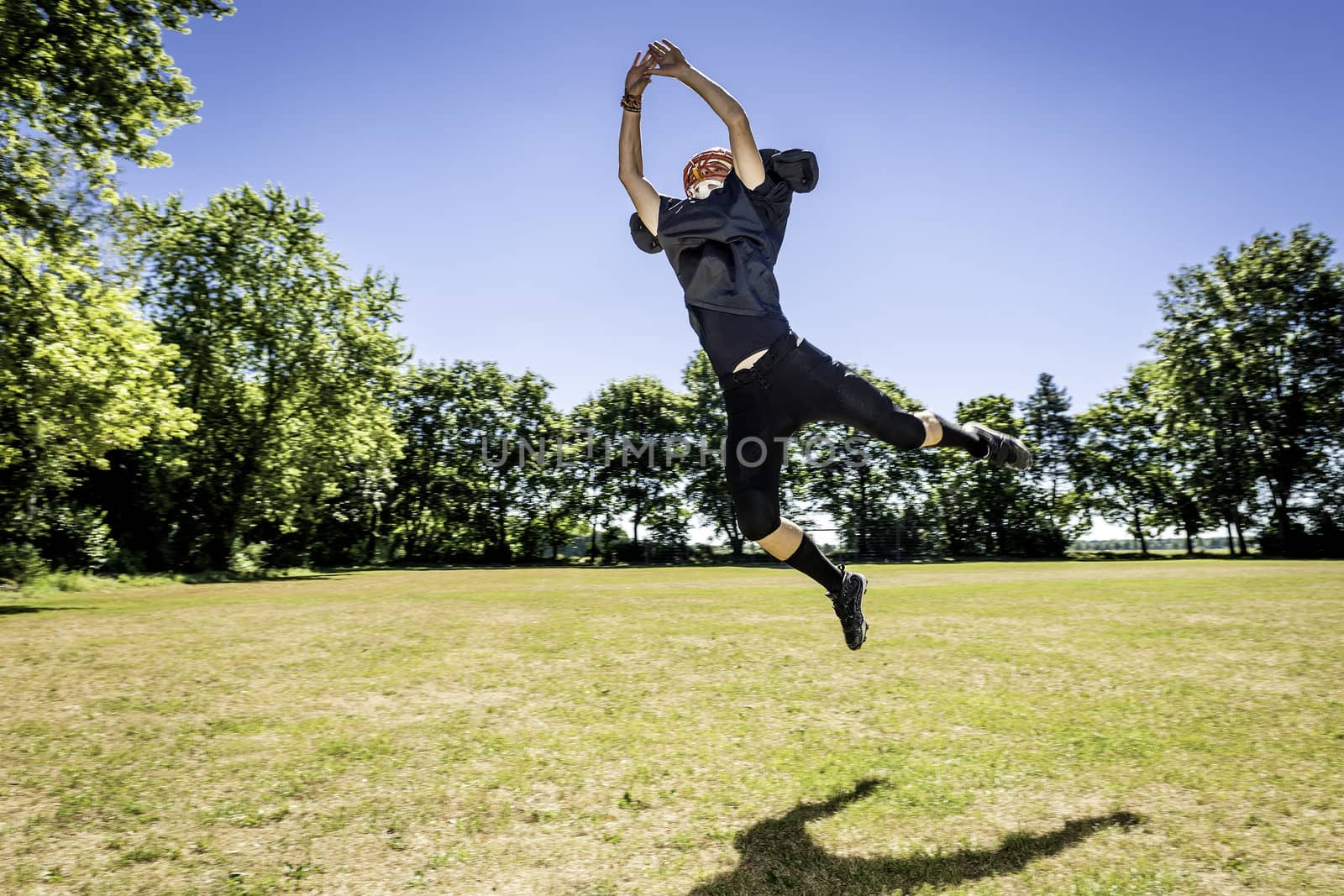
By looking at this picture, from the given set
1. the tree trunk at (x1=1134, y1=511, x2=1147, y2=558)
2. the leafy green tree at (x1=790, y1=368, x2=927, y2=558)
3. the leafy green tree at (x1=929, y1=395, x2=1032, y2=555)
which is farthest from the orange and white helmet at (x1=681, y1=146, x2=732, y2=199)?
the tree trunk at (x1=1134, y1=511, x2=1147, y2=558)

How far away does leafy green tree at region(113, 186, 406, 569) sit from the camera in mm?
29547

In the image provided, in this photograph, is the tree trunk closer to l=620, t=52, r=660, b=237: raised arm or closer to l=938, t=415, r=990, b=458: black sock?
l=938, t=415, r=990, b=458: black sock

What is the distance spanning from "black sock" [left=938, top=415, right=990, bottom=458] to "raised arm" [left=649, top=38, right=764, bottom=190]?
205 centimetres

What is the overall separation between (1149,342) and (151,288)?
198 ft

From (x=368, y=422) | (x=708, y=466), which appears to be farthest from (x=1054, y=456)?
(x=368, y=422)

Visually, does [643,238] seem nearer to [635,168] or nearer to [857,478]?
[635,168]

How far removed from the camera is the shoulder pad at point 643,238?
4527 mm

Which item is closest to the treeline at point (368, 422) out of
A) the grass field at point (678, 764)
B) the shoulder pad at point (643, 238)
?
the grass field at point (678, 764)

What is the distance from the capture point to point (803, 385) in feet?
13.3

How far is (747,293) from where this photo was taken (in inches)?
157

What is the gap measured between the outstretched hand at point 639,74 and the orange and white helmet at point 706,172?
505 millimetres

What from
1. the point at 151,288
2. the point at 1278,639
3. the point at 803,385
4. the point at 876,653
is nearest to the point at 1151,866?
the point at 803,385

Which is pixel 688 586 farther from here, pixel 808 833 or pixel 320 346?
pixel 320 346

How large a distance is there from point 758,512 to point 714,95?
2.30 metres
